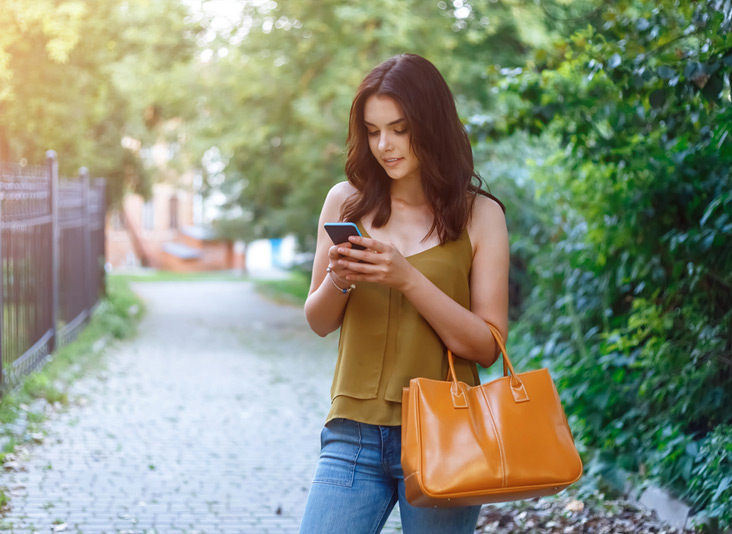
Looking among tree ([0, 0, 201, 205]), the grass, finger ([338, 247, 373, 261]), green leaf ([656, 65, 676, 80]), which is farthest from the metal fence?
finger ([338, 247, 373, 261])

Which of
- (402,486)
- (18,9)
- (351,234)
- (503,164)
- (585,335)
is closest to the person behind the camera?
(351,234)

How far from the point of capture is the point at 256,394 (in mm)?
9117

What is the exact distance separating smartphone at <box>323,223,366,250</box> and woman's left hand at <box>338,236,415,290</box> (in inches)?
1.2

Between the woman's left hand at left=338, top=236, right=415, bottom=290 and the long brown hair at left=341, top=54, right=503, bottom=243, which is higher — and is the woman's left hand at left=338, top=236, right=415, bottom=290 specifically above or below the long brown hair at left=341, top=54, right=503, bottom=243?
below

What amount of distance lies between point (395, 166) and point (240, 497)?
146 inches

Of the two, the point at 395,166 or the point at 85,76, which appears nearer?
the point at 395,166

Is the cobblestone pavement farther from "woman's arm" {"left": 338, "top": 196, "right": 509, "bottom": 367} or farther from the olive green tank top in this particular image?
"woman's arm" {"left": 338, "top": 196, "right": 509, "bottom": 367}

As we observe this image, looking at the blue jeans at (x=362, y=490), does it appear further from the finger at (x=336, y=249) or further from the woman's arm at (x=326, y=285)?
the finger at (x=336, y=249)

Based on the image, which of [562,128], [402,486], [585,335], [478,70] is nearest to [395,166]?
[402,486]

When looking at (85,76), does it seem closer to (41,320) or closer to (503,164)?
(41,320)

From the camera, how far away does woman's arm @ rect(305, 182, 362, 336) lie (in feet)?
7.43

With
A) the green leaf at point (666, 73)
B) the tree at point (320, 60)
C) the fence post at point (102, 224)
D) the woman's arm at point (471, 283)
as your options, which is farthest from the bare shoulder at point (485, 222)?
the fence post at point (102, 224)

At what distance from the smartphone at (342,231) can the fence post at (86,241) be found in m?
11.1

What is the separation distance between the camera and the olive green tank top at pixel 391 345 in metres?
2.23
